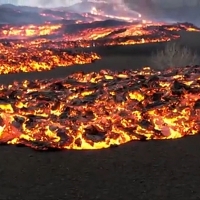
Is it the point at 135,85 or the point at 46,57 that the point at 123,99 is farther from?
the point at 46,57

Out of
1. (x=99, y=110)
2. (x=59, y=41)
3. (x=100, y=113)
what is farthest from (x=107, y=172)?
(x=59, y=41)

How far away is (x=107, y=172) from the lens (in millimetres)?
16938

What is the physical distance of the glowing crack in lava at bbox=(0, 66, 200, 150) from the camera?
69.6 ft

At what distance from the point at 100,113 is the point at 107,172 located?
7.99m

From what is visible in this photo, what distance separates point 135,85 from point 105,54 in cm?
3176

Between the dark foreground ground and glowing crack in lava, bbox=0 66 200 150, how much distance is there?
40.5 inches

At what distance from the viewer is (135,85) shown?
29.2 metres

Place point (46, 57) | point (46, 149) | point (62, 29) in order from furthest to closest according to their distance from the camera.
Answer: point (62, 29), point (46, 57), point (46, 149)

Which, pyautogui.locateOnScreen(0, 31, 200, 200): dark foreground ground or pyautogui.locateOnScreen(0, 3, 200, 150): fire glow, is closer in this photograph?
pyautogui.locateOnScreen(0, 31, 200, 200): dark foreground ground

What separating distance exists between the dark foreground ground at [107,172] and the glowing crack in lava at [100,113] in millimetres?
1028

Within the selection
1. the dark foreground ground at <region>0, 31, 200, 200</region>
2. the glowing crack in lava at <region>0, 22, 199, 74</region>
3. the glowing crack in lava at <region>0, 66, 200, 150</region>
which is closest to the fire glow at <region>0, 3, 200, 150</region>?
the glowing crack in lava at <region>0, 66, 200, 150</region>

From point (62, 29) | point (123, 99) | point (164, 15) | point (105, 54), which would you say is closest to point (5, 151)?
point (123, 99)

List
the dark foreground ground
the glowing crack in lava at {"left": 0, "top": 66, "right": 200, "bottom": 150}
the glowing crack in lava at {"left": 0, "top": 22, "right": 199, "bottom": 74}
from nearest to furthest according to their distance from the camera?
the dark foreground ground
the glowing crack in lava at {"left": 0, "top": 66, "right": 200, "bottom": 150}
the glowing crack in lava at {"left": 0, "top": 22, "right": 199, "bottom": 74}

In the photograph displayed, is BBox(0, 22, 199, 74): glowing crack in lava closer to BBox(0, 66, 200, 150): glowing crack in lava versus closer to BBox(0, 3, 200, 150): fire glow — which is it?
BBox(0, 3, 200, 150): fire glow
